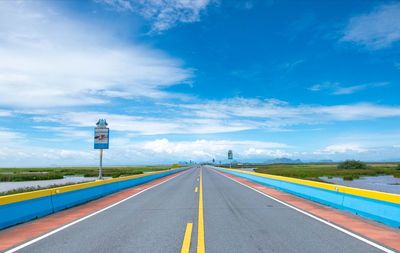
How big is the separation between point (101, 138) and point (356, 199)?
1750 cm

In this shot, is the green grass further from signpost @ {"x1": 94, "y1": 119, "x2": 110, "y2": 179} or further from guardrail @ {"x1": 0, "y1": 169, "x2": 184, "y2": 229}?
guardrail @ {"x1": 0, "y1": 169, "x2": 184, "y2": 229}

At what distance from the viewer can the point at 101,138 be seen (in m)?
23.6

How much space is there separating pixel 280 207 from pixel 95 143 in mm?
14985

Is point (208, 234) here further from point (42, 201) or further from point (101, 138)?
point (101, 138)

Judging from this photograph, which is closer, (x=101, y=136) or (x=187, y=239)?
(x=187, y=239)

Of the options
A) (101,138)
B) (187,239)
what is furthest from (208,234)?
(101,138)

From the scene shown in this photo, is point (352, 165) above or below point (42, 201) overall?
above

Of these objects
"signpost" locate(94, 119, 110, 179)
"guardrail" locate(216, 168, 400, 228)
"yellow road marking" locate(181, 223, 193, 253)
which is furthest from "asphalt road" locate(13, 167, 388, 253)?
"signpost" locate(94, 119, 110, 179)

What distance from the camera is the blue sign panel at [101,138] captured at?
23.5 m

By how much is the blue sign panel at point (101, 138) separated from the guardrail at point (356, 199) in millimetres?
13053

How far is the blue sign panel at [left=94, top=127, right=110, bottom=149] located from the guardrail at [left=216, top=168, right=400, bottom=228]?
514 inches

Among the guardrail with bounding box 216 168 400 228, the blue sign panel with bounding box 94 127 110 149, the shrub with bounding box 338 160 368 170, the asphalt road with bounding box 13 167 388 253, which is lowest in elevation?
the asphalt road with bounding box 13 167 388 253

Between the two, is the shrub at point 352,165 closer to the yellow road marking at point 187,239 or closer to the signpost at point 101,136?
the signpost at point 101,136

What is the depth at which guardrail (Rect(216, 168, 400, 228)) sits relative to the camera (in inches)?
365
